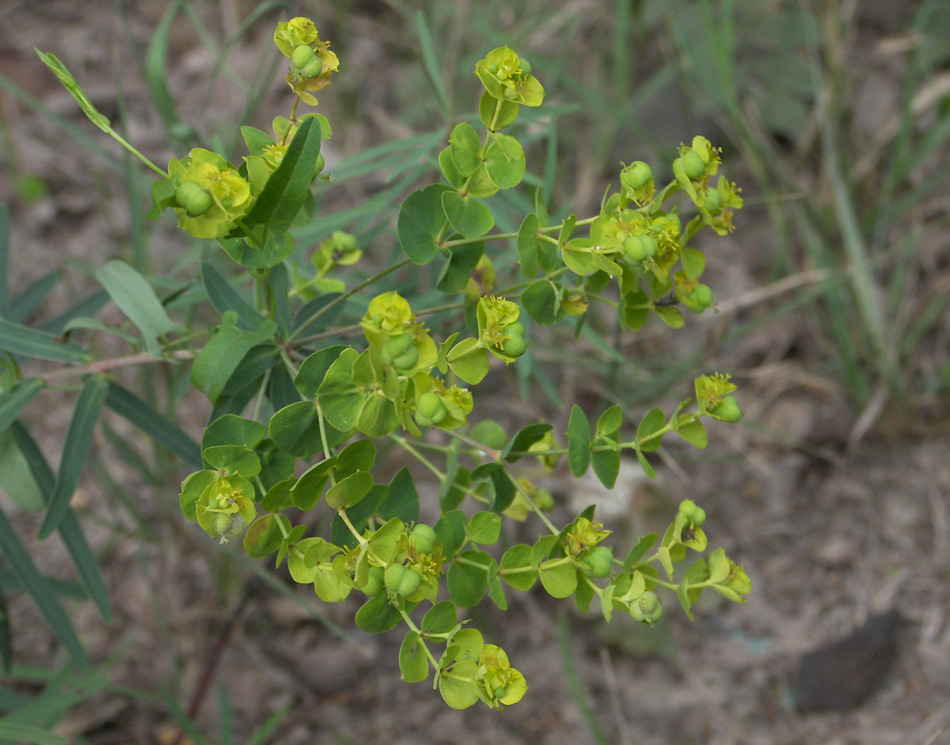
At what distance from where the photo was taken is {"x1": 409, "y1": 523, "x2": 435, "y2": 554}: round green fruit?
87cm

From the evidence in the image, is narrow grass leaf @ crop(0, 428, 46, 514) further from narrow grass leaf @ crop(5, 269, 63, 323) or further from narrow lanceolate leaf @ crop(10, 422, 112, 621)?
narrow grass leaf @ crop(5, 269, 63, 323)

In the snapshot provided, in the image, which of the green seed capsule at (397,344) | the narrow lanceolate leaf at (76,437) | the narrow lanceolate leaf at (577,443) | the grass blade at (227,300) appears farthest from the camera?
the narrow lanceolate leaf at (76,437)

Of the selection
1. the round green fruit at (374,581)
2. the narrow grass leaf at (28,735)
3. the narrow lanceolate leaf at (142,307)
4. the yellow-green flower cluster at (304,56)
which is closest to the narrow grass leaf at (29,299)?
the narrow lanceolate leaf at (142,307)

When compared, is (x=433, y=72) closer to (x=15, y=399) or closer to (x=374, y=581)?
(x=15, y=399)

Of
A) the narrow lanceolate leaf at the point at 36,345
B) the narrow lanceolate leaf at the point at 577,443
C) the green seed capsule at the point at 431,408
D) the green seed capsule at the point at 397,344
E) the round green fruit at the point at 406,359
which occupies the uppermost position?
the green seed capsule at the point at 397,344

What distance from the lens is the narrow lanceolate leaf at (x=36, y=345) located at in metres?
1.27

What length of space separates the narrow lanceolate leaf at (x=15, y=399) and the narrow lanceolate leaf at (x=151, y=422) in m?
0.15

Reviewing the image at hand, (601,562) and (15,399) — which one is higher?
(15,399)

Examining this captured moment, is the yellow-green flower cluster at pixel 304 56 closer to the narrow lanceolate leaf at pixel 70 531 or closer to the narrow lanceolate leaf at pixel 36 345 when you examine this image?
the narrow lanceolate leaf at pixel 36 345

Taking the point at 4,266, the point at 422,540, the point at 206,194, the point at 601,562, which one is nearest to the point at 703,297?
the point at 601,562

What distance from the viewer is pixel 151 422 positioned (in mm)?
1461

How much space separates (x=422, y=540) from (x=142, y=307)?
2.15 feet

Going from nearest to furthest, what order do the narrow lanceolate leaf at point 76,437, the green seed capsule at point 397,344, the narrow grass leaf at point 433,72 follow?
the green seed capsule at point 397,344 → the narrow lanceolate leaf at point 76,437 → the narrow grass leaf at point 433,72

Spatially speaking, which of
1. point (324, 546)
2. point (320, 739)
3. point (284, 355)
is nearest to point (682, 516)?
point (324, 546)
